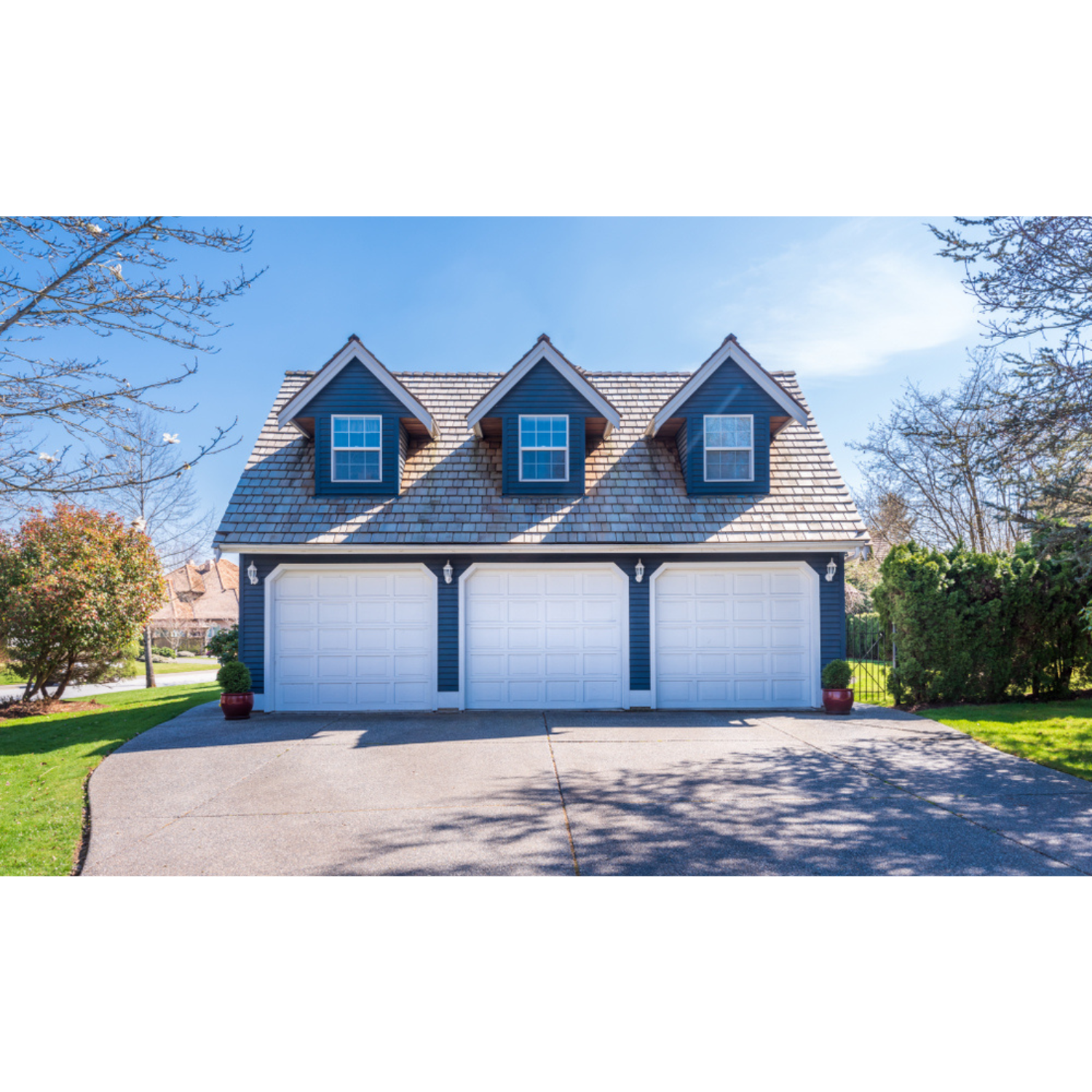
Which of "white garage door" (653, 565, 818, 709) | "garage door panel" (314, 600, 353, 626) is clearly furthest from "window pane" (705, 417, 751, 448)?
"garage door panel" (314, 600, 353, 626)

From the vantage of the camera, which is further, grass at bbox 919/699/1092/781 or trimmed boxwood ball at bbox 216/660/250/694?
trimmed boxwood ball at bbox 216/660/250/694

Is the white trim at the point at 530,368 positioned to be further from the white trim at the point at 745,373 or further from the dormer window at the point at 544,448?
the white trim at the point at 745,373

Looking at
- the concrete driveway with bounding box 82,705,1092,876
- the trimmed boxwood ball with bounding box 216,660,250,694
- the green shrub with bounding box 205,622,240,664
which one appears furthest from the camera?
the green shrub with bounding box 205,622,240,664

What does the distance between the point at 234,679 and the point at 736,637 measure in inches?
338

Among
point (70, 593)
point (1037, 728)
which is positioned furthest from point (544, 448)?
point (70, 593)

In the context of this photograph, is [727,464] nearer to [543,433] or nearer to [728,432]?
[728,432]

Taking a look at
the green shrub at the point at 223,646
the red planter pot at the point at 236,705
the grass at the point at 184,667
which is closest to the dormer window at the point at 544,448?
the red planter pot at the point at 236,705

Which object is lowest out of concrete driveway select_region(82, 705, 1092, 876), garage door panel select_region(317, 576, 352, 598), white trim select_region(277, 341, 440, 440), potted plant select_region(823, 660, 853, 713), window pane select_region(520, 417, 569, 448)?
concrete driveway select_region(82, 705, 1092, 876)

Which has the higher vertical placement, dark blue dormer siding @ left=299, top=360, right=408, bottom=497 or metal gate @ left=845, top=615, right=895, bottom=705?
dark blue dormer siding @ left=299, top=360, right=408, bottom=497

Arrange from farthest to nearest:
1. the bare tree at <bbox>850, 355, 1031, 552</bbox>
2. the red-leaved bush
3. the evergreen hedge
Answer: the bare tree at <bbox>850, 355, 1031, 552</bbox> → the red-leaved bush → the evergreen hedge

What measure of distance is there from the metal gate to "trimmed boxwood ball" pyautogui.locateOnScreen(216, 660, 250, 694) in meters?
10.9

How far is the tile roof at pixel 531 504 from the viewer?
1074cm

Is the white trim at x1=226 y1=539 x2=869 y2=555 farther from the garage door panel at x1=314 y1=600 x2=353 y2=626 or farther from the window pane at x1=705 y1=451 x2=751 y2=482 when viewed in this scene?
the window pane at x1=705 y1=451 x2=751 y2=482

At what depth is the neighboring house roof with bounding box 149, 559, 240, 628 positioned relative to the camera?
3684 cm
